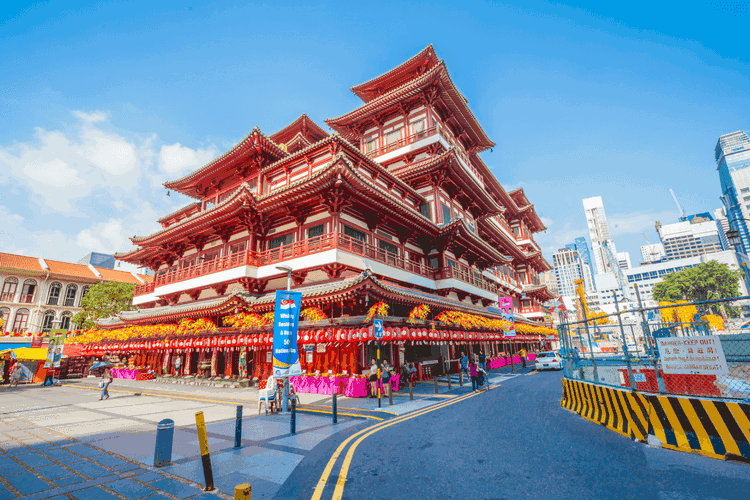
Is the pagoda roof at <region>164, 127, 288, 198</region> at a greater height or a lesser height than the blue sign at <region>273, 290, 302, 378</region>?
greater

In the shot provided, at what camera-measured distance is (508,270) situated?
1706 inches

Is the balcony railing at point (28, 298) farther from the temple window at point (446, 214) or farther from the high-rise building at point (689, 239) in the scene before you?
the high-rise building at point (689, 239)

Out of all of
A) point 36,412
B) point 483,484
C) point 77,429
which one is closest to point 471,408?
point 483,484

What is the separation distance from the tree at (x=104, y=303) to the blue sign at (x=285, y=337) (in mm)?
36219

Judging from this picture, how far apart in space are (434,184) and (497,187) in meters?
16.7

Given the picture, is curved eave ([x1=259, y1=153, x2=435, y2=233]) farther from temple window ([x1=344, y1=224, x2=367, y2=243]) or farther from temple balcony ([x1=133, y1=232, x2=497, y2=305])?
temple balcony ([x1=133, y1=232, x2=497, y2=305])

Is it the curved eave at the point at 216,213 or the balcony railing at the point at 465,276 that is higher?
the curved eave at the point at 216,213

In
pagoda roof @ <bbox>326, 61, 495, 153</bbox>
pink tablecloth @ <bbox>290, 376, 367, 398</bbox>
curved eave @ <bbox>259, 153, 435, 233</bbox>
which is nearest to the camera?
pink tablecloth @ <bbox>290, 376, 367, 398</bbox>

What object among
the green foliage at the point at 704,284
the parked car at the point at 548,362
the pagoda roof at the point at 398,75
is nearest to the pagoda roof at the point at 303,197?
the pagoda roof at the point at 398,75

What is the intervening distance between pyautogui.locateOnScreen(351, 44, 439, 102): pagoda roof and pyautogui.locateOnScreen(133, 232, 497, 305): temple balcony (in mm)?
19099

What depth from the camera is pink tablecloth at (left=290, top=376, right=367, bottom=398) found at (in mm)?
15750

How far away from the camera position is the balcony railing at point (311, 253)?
1858 centimetres

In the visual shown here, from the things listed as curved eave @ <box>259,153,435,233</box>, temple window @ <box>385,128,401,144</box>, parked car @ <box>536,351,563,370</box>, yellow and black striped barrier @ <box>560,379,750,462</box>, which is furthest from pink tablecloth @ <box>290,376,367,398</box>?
temple window @ <box>385,128,401,144</box>

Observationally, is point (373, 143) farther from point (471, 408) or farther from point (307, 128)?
point (471, 408)
